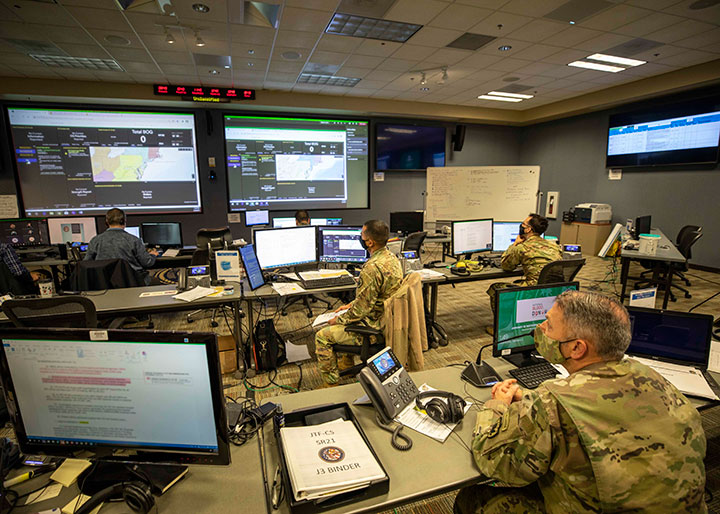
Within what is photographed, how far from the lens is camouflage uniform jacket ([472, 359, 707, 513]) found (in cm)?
85

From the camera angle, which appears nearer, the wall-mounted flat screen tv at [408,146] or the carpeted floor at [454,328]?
the carpeted floor at [454,328]

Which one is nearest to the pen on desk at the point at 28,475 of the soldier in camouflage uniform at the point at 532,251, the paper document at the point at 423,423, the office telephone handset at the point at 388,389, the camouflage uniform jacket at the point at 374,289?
the office telephone handset at the point at 388,389

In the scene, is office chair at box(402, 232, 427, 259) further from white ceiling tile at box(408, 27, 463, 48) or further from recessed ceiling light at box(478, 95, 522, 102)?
recessed ceiling light at box(478, 95, 522, 102)

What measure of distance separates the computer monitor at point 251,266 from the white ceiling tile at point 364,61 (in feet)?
10.5

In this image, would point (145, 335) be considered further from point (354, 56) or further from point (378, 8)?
point (354, 56)

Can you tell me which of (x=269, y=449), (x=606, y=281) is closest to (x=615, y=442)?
(x=269, y=449)

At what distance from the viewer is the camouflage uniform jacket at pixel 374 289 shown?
245 cm

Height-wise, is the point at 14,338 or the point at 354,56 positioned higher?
the point at 354,56

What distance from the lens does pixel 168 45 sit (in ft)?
13.7

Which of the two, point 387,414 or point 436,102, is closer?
point 387,414

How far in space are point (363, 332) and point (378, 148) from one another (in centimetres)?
609

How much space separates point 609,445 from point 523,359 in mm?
926

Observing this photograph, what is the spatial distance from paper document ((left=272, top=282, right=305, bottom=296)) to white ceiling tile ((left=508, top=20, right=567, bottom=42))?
3.68 metres

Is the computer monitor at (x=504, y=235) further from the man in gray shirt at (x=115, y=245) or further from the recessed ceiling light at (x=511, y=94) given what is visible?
the man in gray shirt at (x=115, y=245)
